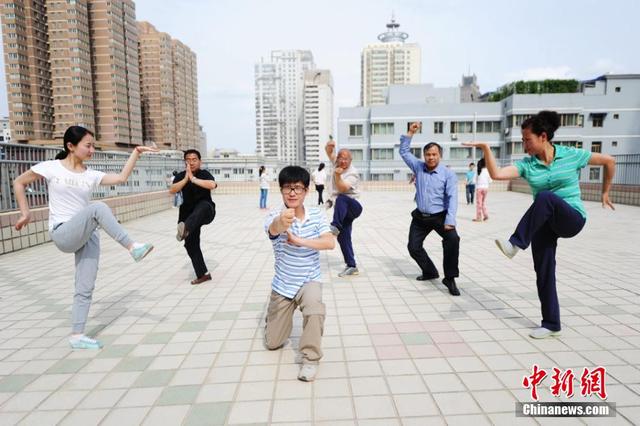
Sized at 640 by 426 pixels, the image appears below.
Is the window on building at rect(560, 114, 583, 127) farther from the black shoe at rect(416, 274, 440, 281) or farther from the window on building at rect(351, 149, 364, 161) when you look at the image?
the black shoe at rect(416, 274, 440, 281)

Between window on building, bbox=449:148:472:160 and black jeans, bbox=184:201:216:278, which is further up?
window on building, bbox=449:148:472:160

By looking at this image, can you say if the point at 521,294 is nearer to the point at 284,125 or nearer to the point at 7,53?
the point at 7,53

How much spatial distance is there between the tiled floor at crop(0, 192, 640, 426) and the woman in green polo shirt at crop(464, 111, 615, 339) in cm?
59

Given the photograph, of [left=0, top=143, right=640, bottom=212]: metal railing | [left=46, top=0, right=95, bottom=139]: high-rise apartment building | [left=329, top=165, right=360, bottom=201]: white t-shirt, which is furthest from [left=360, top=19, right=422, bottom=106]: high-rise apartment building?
[left=329, top=165, right=360, bottom=201]: white t-shirt

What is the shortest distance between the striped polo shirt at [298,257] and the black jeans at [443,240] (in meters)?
2.19

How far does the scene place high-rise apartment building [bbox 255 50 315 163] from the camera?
151375 millimetres

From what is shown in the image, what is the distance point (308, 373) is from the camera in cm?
276

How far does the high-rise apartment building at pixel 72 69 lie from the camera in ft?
271

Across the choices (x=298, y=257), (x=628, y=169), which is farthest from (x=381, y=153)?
(x=298, y=257)

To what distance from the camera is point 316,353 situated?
9.14 feet

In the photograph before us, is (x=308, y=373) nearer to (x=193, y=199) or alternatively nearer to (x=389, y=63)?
(x=193, y=199)

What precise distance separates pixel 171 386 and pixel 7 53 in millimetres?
106637

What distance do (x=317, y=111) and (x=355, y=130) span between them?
83.5 m

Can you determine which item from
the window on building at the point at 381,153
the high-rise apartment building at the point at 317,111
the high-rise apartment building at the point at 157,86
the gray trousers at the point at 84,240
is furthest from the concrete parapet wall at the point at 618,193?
the high-rise apartment building at the point at 157,86
